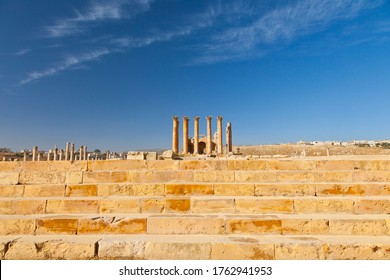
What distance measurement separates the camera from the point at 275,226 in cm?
435

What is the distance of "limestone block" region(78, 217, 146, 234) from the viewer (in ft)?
14.7

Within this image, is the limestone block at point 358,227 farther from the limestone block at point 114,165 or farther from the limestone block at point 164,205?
the limestone block at point 114,165

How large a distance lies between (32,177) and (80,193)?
149 cm

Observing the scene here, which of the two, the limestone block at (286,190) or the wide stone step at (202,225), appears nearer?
the wide stone step at (202,225)

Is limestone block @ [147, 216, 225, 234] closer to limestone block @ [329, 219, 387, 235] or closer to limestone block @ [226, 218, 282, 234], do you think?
limestone block @ [226, 218, 282, 234]

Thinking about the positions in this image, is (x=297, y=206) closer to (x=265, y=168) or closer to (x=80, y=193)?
(x=265, y=168)

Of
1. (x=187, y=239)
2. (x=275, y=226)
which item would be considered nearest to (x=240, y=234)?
(x=275, y=226)

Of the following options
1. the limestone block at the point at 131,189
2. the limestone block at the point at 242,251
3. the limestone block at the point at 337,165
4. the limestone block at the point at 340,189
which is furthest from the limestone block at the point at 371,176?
the limestone block at the point at 131,189

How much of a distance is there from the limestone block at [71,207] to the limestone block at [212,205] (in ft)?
6.44

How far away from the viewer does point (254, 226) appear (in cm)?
439

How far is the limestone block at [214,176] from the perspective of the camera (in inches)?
240

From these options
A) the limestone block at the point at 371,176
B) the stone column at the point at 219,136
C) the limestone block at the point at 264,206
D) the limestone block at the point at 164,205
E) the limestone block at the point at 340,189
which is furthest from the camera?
the stone column at the point at 219,136

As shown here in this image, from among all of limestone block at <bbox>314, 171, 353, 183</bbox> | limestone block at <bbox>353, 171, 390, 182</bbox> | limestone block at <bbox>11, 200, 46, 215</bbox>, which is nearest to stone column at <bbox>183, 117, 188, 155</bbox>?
limestone block at <bbox>314, 171, 353, 183</bbox>

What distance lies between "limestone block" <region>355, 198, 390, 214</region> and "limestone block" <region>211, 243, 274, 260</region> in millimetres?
2308
